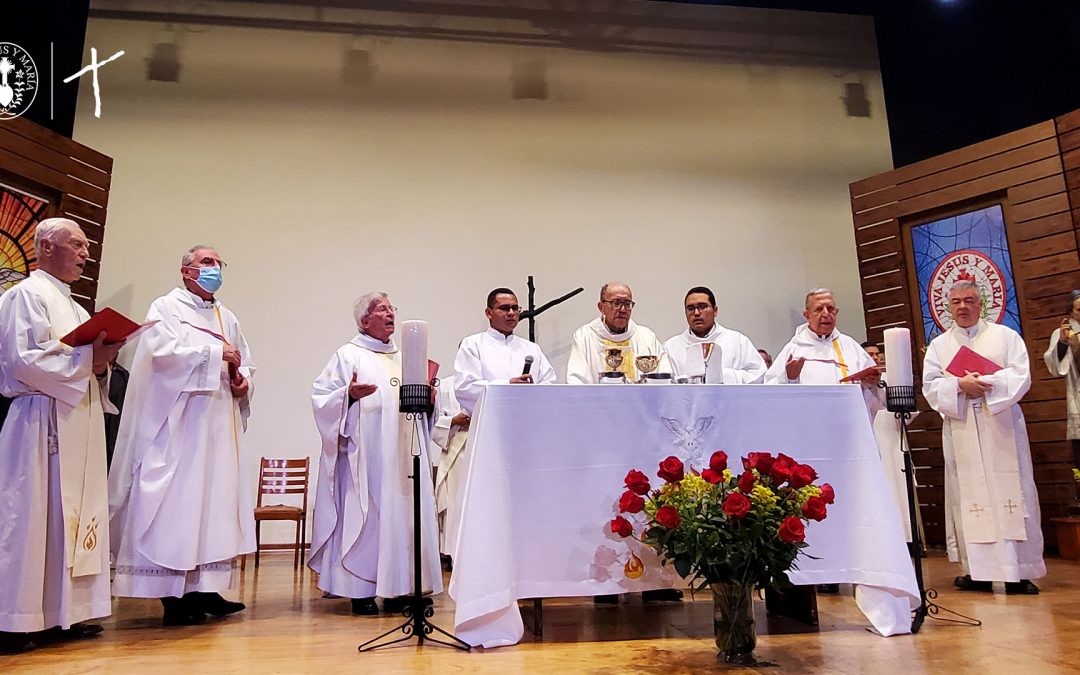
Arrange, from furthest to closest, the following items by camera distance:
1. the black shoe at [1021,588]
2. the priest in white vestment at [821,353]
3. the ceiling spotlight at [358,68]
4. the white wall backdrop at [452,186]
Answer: the ceiling spotlight at [358,68]
the white wall backdrop at [452,186]
the priest in white vestment at [821,353]
the black shoe at [1021,588]

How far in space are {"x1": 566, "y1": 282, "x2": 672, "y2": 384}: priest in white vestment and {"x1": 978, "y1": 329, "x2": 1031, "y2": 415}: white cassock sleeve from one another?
5.90ft

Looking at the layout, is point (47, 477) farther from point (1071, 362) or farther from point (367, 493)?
point (1071, 362)

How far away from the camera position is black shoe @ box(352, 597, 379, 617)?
3928 mm

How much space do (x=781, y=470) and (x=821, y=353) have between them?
230 centimetres

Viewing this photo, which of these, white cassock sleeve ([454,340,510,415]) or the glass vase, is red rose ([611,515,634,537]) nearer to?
the glass vase

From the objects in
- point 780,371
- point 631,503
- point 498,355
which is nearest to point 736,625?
point 631,503

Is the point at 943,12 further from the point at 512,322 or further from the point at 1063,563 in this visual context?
the point at 512,322

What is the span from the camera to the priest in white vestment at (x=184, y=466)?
358 cm

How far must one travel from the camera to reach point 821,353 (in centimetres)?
464

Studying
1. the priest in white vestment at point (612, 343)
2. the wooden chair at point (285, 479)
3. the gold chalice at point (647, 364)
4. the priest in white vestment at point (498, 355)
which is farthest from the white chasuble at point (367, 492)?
the wooden chair at point (285, 479)

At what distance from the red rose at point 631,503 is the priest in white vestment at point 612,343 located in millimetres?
1923

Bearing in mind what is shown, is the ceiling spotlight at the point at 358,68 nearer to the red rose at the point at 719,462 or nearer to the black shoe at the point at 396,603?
the black shoe at the point at 396,603

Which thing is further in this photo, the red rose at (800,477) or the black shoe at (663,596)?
the black shoe at (663,596)

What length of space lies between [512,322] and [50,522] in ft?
8.19
